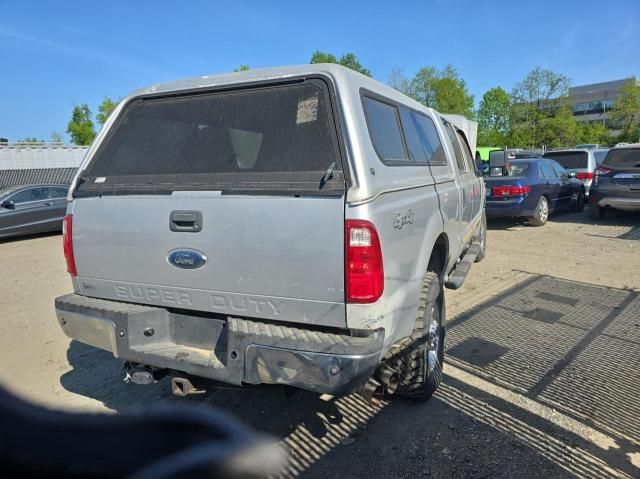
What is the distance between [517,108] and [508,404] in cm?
5203

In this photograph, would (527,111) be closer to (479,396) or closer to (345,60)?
(345,60)

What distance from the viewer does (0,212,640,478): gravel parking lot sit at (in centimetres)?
263

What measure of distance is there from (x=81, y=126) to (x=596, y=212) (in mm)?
44742

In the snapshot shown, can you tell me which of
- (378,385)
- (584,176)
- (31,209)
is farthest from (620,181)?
(31,209)

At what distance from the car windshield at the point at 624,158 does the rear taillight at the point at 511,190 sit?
216cm

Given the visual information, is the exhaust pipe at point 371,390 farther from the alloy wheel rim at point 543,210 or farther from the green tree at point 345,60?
the green tree at point 345,60

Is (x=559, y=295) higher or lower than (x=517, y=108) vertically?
lower

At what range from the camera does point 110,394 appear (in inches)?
Result: 137

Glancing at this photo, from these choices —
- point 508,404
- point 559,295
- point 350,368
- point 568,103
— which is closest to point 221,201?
point 350,368

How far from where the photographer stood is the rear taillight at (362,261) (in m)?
2.23

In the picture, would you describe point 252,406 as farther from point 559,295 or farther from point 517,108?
point 517,108

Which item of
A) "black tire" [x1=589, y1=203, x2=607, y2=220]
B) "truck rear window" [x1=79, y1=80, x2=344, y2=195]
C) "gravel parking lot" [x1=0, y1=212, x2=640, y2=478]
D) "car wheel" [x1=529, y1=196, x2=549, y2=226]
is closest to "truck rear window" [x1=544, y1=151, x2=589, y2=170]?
"black tire" [x1=589, y1=203, x2=607, y2=220]

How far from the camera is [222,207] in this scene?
2463mm

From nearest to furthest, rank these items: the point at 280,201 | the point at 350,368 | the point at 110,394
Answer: the point at 350,368, the point at 280,201, the point at 110,394
